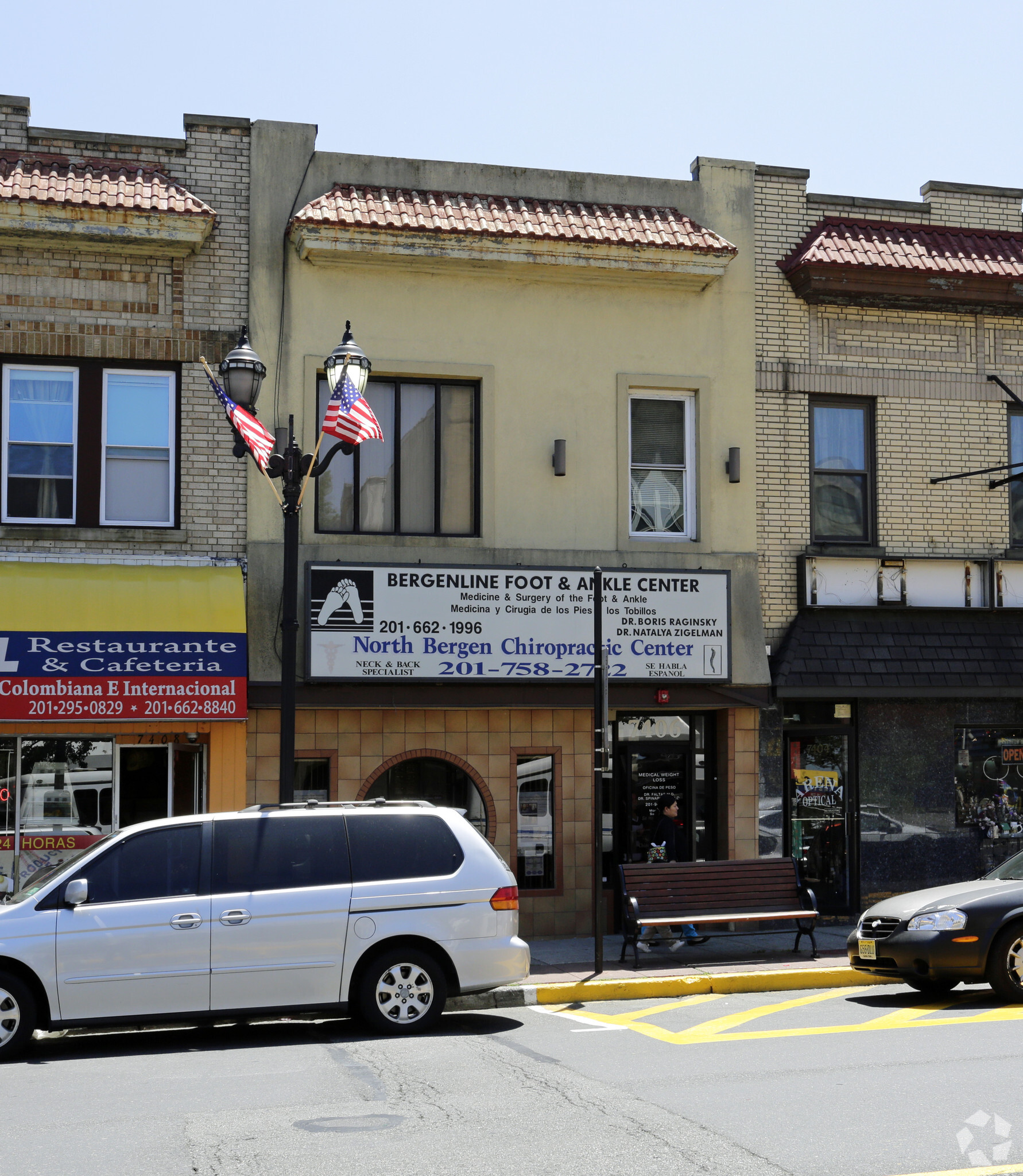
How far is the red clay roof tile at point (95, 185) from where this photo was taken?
14.4 metres

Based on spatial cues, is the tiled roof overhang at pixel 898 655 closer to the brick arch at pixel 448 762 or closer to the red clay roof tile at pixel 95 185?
the brick arch at pixel 448 762

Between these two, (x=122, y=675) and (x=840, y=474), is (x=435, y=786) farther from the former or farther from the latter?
(x=840, y=474)

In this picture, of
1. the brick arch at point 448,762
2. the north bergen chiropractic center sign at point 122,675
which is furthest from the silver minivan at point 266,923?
the brick arch at point 448,762

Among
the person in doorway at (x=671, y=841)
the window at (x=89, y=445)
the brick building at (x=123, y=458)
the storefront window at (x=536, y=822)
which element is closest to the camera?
the brick building at (x=123, y=458)

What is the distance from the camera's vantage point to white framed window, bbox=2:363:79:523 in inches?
576

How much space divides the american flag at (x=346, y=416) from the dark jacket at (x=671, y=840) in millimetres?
5880

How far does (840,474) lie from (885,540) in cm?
94

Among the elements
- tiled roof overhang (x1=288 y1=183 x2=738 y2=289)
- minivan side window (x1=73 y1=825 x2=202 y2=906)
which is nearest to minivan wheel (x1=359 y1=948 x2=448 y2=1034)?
minivan side window (x1=73 y1=825 x2=202 y2=906)

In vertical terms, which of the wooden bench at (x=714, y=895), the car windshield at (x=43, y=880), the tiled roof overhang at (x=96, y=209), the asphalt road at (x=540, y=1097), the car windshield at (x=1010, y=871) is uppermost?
the tiled roof overhang at (x=96, y=209)

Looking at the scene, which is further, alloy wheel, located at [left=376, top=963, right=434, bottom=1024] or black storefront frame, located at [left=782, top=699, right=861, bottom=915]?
black storefront frame, located at [left=782, top=699, right=861, bottom=915]

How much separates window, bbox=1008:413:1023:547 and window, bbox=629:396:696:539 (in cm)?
408

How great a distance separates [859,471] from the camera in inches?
663

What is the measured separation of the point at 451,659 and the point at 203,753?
9.16 feet

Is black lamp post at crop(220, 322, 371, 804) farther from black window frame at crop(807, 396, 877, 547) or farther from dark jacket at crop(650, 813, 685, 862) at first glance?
black window frame at crop(807, 396, 877, 547)
